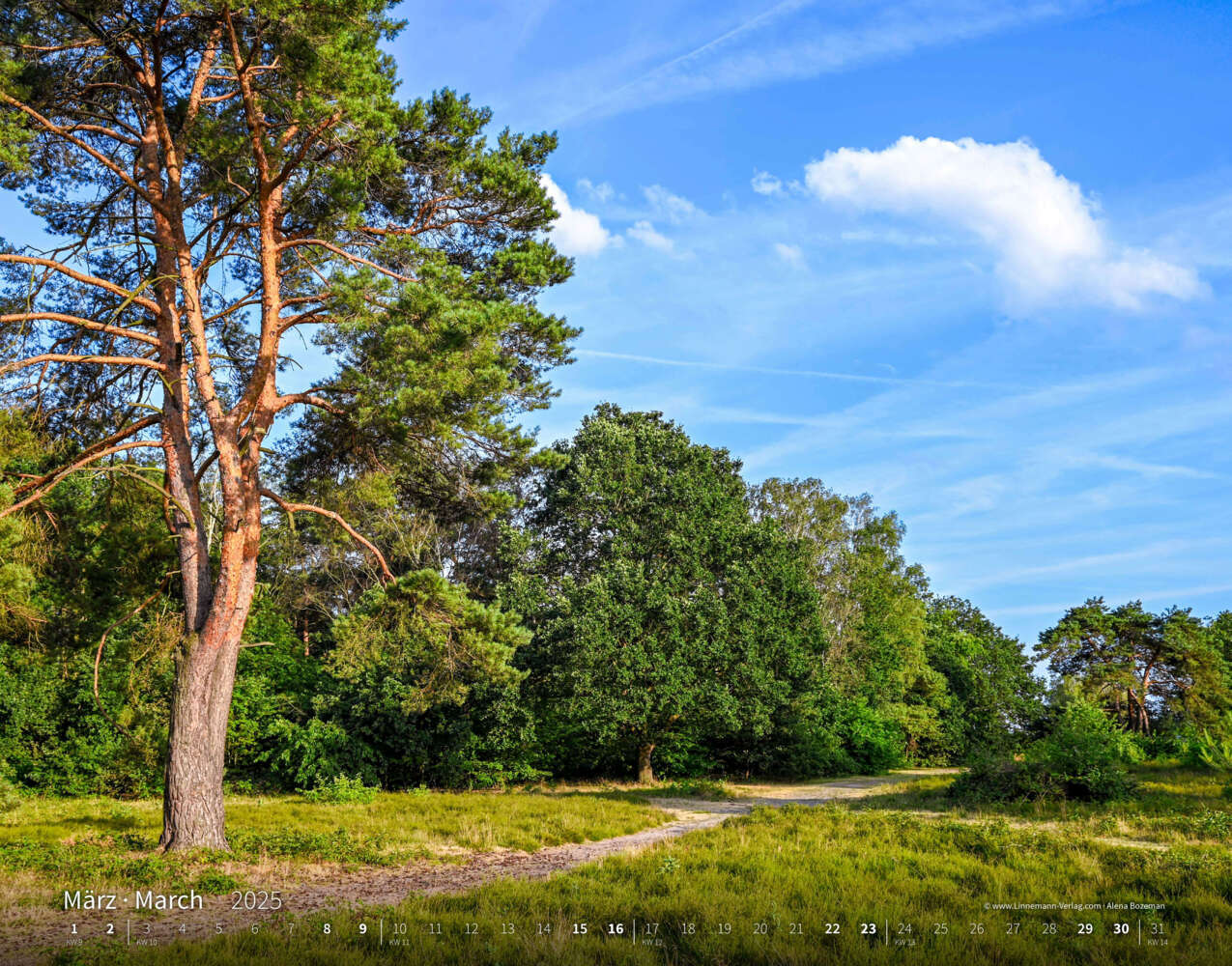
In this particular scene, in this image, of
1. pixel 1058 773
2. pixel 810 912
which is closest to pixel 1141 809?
pixel 1058 773

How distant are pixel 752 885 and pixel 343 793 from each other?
15262 millimetres

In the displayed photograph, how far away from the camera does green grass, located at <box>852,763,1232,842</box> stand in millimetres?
11789

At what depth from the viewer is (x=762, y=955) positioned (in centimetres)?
598

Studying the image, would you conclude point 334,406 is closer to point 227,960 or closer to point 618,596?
point 227,960

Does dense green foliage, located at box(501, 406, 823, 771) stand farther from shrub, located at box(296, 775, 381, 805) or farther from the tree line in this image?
shrub, located at box(296, 775, 381, 805)

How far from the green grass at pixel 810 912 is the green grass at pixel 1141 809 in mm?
1873

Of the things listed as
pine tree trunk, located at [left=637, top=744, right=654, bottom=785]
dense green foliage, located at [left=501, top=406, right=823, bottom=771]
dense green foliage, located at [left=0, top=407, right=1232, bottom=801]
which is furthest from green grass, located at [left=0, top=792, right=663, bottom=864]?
pine tree trunk, located at [left=637, top=744, right=654, bottom=785]

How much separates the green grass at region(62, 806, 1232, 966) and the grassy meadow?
1.1 inches

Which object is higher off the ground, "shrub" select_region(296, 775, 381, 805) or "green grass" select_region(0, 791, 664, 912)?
"green grass" select_region(0, 791, 664, 912)

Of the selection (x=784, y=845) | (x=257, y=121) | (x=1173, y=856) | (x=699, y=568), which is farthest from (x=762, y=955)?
(x=699, y=568)

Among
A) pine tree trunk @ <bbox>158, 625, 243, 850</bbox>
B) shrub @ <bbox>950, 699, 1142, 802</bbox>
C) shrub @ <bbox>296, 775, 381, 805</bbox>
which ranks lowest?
shrub @ <bbox>296, 775, 381, 805</bbox>

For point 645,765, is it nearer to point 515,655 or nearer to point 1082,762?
point 515,655

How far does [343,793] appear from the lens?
2011 cm

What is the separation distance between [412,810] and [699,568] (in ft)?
40.4
